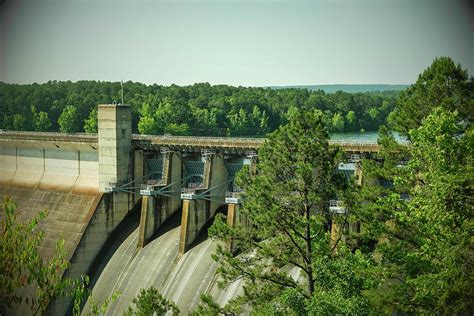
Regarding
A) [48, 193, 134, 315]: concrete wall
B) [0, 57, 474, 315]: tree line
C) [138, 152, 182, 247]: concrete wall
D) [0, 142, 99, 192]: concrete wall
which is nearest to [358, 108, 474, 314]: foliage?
[0, 57, 474, 315]: tree line

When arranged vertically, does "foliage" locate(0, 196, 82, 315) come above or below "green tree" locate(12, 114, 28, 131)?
above

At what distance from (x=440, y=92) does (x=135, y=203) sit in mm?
21650

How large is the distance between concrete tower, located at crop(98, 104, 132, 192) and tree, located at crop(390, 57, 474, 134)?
19812 millimetres

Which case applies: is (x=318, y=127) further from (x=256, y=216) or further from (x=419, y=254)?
(x=419, y=254)

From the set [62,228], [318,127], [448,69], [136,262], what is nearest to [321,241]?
[318,127]

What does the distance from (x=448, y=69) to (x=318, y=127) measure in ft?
16.1

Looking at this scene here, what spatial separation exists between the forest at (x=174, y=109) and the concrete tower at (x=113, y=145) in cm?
3160

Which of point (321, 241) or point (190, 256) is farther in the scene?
point (190, 256)

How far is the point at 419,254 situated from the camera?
19.3 metres

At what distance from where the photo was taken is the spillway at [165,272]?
31.3 m

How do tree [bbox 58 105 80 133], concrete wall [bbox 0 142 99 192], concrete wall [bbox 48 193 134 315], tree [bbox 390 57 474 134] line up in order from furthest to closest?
tree [bbox 58 105 80 133] → concrete wall [bbox 0 142 99 192] → concrete wall [bbox 48 193 134 315] → tree [bbox 390 57 474 134]

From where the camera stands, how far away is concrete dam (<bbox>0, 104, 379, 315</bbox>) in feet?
110

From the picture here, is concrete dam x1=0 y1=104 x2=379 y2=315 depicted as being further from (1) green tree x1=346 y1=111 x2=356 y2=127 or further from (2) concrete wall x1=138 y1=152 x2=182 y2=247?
(1) green tree x1=346 y1=111 x2=356 y2=127

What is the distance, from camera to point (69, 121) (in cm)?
8556
